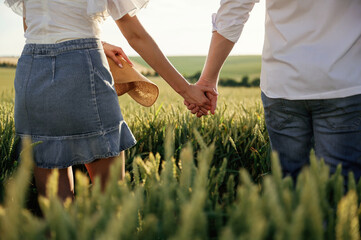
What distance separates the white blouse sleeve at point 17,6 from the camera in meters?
1.41

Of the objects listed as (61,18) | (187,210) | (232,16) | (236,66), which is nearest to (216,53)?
(232,16)

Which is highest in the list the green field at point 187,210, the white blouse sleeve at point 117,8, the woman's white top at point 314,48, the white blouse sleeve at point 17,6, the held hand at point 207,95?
the white blouse sleeve at point 17,6

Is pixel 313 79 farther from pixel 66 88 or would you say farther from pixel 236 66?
pixel 236 66

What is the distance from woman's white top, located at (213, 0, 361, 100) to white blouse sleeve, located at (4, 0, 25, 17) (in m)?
1.05

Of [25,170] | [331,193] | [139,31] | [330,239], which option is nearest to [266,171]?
[139,31]

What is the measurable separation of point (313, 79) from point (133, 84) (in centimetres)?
93

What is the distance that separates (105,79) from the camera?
1309 mm

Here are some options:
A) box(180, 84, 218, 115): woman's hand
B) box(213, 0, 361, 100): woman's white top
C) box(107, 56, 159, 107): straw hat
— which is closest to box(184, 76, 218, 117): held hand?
box(180, 84, 218, 115): woman's hand

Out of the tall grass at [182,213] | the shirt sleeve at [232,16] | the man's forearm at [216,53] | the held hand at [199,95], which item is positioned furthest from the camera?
the held hand at [199,95]

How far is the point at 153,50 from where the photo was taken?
1.56 m

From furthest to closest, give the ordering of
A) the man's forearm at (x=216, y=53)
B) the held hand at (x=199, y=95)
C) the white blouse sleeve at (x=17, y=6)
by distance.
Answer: the held hand at (x=199, y=95), the man's forearm at (x=216, y=53), the white blouse sleeve at (x=17, y=6)

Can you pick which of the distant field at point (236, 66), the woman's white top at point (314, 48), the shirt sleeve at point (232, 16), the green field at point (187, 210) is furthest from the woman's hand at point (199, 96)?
the distant field at point (236, 66)

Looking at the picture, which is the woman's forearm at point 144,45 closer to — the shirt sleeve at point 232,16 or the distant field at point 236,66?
the shirt sleeve at point 232,16

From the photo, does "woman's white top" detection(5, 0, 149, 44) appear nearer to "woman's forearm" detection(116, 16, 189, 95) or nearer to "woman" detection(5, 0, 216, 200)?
"woman" detection(5, 0, 216, 200)
